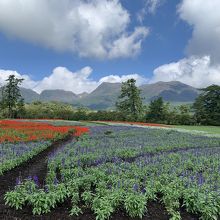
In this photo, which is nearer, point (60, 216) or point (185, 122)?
point (60, 216)

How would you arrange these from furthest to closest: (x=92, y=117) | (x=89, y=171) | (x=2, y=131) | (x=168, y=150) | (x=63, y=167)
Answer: (x=92, y=117)
(x=2, y=131)
(x=168, y=150)
(x=63, y=167)
(x=89, y=171)

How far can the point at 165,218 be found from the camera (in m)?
8.18

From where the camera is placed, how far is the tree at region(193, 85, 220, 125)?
213 ft

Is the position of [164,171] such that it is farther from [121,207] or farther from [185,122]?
[185,122]

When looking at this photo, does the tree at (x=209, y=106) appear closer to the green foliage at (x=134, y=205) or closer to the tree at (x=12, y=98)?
the tree at (x=12, y=98)

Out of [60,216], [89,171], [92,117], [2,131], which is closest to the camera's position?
[60,216]

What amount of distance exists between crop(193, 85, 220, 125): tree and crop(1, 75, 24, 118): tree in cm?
4342

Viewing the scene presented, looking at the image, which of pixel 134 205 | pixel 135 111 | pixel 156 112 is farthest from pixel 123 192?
pixel 135 111

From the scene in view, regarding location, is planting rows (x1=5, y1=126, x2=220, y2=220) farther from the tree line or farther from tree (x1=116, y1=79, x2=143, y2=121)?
tree (x1=116, y1=79, x2=143, y2=121)

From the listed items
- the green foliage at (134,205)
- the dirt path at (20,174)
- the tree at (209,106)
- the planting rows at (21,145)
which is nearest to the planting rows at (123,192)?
the green foliage at (134,205)

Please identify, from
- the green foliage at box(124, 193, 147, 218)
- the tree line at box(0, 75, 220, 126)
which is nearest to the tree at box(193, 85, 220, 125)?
the tree line at box(0, 75, 220, 126)

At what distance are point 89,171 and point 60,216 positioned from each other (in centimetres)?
382

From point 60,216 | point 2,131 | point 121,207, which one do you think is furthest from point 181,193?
point 2,131

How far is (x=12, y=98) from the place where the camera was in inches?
2830
